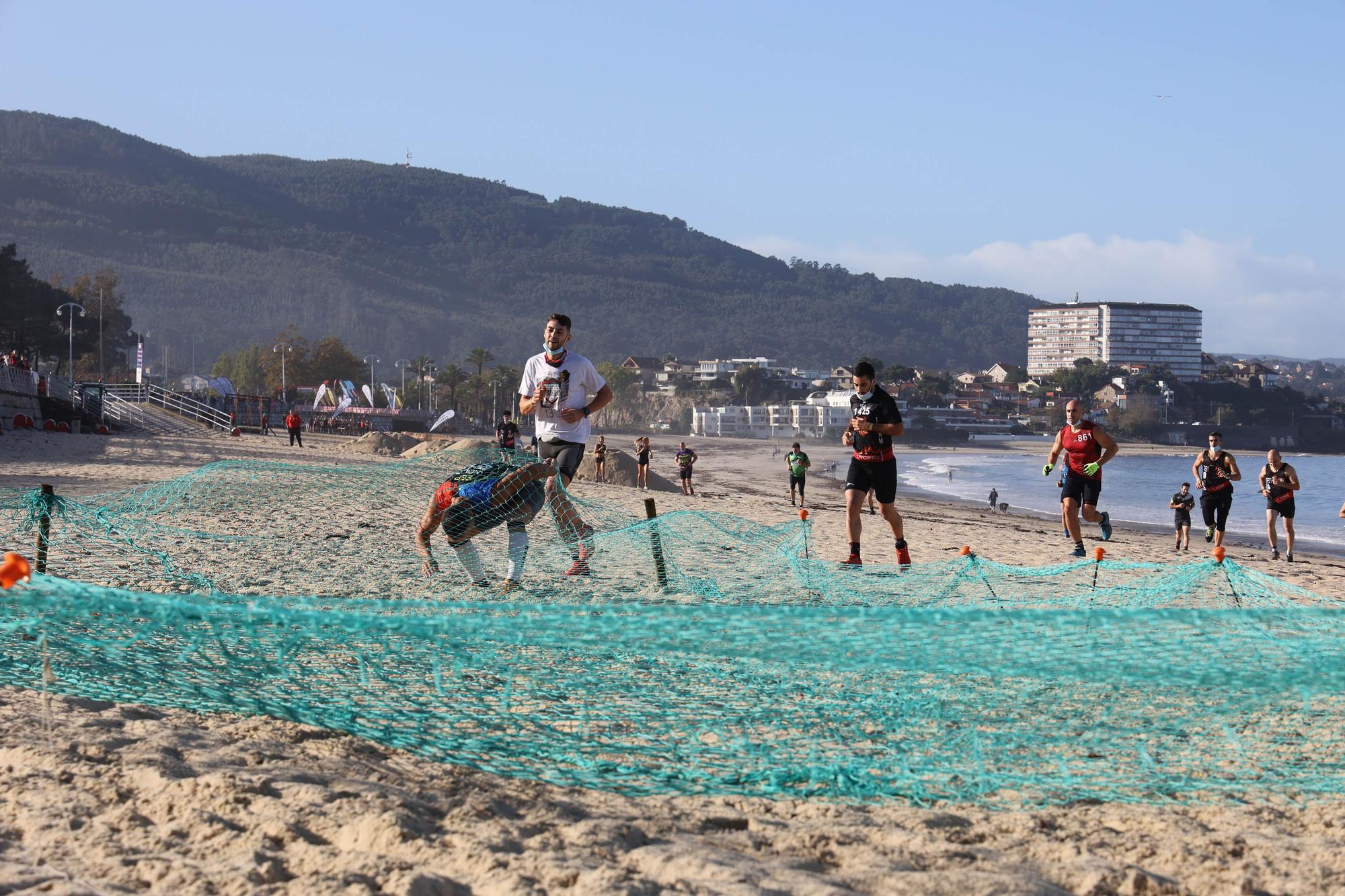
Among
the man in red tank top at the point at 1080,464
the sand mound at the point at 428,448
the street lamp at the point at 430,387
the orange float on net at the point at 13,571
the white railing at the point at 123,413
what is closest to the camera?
the orange float on net at the point at 13,571

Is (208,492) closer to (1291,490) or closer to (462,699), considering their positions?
(462,699)

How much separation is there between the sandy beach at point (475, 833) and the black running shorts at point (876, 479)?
461 centimetres

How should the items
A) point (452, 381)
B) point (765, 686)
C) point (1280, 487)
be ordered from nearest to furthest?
point (765, 686) → point (1280, 487) → point (452, 381)

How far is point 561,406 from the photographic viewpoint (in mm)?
6469

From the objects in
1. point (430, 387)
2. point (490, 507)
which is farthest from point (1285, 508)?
point (430, 387)

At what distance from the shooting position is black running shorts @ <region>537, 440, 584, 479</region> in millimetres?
6520

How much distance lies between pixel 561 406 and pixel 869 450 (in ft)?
7.89

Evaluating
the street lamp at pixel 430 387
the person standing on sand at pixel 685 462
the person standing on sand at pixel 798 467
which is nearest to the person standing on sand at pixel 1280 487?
the person standing on sand at pixel 798 467

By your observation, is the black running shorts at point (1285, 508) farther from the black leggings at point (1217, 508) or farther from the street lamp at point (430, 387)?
the street lamp at point (430, 387)

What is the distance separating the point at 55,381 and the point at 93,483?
994 inches

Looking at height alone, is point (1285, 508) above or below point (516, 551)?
below

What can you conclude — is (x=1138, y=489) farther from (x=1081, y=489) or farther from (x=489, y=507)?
(x=489, y=507)

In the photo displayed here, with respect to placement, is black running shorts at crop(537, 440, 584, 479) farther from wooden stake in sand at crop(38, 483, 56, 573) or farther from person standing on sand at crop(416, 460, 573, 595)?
wooden stake in sand at crop(38, 483, 56, 573)

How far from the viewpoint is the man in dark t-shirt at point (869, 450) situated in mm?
7691
